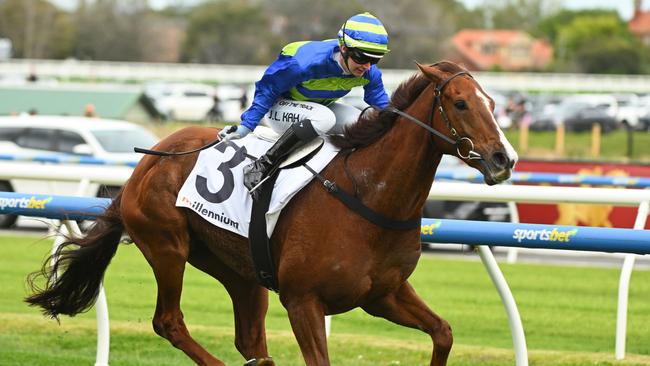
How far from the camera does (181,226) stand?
577 cm

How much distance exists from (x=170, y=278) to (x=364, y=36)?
1.60 m

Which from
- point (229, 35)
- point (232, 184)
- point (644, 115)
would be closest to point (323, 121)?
point (232, 184)

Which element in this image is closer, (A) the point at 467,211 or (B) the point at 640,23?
(A) the point at 467,211

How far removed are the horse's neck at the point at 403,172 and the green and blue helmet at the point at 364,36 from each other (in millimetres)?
329

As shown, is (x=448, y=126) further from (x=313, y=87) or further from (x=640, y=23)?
(x=640, y=23)

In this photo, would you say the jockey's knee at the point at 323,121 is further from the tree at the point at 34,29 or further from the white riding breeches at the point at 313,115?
the tree at the point at 34,29

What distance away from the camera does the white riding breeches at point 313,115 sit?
17.9ft

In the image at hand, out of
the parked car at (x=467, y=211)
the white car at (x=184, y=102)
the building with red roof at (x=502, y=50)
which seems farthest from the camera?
the building with red roof at (x=502, y=50)

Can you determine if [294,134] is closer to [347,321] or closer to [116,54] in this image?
[347,321]

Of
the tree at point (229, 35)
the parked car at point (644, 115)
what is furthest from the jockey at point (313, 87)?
the tree at point (229, 35)

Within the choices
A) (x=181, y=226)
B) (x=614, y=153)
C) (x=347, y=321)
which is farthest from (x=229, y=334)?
(x=614, y=153)

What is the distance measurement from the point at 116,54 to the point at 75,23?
7.17 meters

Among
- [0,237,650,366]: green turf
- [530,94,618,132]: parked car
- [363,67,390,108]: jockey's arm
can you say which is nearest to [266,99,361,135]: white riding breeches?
[363,67,390,108]: jockey's arm

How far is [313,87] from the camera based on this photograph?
5504 millimetres
